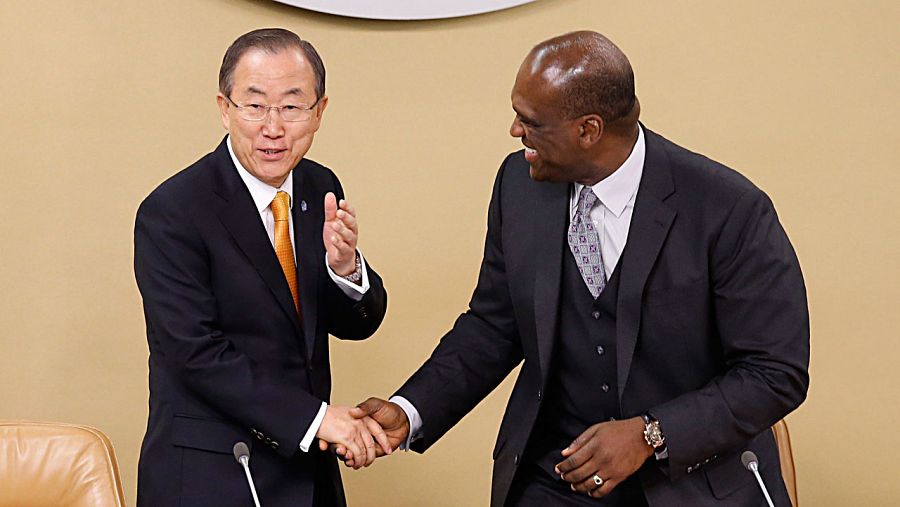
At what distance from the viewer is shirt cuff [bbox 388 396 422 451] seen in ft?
8.83

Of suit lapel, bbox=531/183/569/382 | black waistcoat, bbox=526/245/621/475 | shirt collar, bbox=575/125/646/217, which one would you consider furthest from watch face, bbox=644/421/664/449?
shirt collar, bbox=575/125/646/217

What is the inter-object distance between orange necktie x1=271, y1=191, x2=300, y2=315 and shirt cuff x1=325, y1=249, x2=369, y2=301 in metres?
0.07

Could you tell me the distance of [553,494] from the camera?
258 centimetres

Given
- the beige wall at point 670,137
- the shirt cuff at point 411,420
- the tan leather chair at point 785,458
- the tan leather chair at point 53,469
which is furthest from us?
the beige wall at point 670,137

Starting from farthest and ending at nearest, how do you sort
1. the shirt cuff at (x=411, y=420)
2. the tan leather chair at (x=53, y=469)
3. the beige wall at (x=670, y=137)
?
the beige wall at (x=670, y=137)
the shirt cuff at (x=411, y=420)
the tan leather chair at (x=53, y=469)

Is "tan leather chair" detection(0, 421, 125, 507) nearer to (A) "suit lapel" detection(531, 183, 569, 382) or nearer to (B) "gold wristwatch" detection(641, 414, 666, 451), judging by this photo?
(A) "suit lapel" detection(531, 183, 569, 382)

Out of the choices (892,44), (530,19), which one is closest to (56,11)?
(530,19)

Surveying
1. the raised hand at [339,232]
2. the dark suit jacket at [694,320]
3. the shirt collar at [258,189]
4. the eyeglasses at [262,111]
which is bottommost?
the dark suit jacket at [694,320]

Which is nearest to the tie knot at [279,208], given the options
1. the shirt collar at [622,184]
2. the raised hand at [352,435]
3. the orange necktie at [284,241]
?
the orange necktie at [284,241]

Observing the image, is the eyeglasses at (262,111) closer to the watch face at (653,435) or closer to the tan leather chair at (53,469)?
the tan leather chair at (53,469)

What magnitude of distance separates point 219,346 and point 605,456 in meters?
0.73

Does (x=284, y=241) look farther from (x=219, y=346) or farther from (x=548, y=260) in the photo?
(x=548, y=260)

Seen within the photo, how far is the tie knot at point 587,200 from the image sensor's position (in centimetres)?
256

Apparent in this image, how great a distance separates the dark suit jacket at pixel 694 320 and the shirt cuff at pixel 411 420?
8.2 inches
